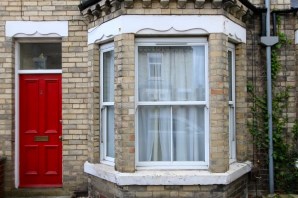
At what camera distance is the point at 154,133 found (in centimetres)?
583

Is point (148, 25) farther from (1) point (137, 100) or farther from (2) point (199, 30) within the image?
(1) point (137, 100)

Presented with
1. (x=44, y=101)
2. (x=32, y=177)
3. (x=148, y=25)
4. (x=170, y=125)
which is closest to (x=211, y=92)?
(x=170, y=125)

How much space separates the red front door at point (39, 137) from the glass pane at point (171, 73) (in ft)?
6.54

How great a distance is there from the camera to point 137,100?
18.8 feet

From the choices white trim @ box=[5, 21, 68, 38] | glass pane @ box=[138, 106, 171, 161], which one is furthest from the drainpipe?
white trim @ box=[5, 21, 68, 38]

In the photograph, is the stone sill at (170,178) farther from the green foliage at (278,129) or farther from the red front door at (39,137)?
the red front door at (39,137)

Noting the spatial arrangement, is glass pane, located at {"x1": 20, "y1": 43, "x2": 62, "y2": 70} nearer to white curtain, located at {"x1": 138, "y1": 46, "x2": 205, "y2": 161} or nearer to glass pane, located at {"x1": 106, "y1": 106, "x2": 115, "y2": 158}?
glass pane, located at {"x1": 106, "y1": 106, "x2": 115, "y2": 158}

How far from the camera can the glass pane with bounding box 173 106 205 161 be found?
19.1 ft

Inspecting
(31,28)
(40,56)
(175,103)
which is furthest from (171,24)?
(40,56)

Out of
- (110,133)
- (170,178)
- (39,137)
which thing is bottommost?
(170,178)

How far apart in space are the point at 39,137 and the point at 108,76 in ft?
6.18

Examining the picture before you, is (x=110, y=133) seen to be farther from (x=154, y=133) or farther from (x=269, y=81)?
(x=269, y=81)

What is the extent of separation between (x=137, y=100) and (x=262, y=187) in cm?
296

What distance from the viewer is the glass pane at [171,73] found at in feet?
19.1
